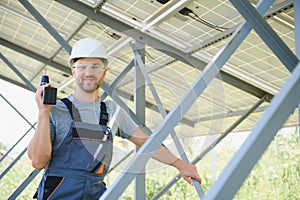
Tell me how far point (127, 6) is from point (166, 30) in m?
0.41

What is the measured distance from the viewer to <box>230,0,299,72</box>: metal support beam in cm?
211

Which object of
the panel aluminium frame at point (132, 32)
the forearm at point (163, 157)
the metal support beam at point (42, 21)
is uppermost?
the panel aluminium frame at point (132, 32)

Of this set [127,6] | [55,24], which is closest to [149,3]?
Result: [127,6]

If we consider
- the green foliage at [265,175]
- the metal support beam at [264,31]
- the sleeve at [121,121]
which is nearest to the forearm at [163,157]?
the sleeve at [121,121]

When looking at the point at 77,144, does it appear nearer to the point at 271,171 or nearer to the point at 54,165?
the point at 54,165

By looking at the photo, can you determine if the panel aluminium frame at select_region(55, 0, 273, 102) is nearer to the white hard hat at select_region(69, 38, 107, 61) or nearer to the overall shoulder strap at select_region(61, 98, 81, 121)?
the white hard hat at select_region(69, 38, 107, 61)

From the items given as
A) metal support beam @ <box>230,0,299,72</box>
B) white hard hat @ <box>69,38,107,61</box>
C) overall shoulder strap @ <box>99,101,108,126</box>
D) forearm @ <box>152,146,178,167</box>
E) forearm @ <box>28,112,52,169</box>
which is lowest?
forearm @ <box>28,112,52,169</box>

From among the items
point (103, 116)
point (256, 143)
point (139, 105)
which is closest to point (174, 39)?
point (139, 105)

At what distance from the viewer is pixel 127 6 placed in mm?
3916

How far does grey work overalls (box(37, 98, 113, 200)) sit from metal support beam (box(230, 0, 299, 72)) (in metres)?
0.88

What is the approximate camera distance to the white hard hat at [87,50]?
1.89 m

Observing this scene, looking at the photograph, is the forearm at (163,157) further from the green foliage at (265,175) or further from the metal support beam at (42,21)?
the green foliage at (265,175)

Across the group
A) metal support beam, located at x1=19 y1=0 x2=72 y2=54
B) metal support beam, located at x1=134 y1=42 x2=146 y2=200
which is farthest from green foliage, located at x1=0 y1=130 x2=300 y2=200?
metal support beam, located at x1=19 y1=0 x2=72 y2=54

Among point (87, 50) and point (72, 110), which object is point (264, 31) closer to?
point (87, 50)
